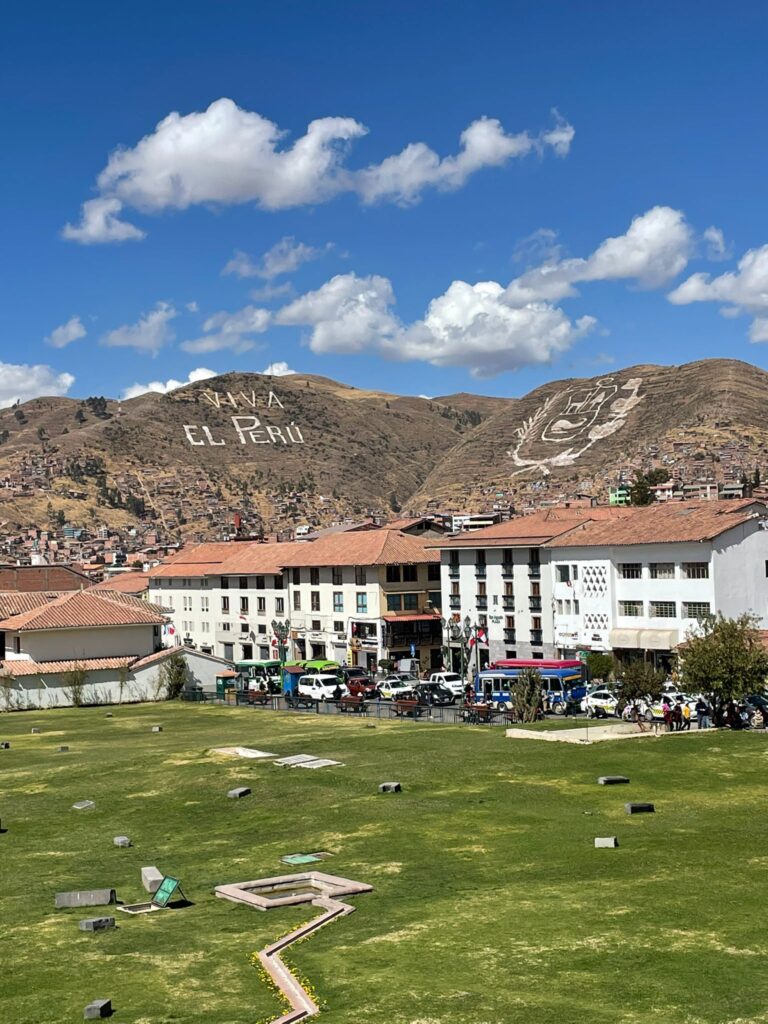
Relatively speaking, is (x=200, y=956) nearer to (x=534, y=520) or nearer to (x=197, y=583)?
(x=534, y=520)

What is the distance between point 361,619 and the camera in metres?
96.6

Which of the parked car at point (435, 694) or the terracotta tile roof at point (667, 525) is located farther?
the terracotta tile roof at point (667, 525)

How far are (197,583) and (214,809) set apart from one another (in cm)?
8523

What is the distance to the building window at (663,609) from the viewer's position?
74.7 metres

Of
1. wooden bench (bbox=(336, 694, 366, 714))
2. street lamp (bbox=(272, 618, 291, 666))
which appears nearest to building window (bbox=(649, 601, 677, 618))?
wooden bench (bbox=(336, 694, 366, 714))

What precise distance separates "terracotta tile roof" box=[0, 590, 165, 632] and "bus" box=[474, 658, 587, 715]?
2248 cm

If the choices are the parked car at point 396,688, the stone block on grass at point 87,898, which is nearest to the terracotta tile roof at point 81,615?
the parked car at point 396,688

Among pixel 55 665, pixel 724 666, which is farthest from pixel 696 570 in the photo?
pixel 55 665

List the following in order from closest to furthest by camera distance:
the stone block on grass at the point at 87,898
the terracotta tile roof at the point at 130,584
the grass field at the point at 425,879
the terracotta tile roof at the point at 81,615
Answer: the grass field at the point at 425,879, the stone block on grass at the point at 87,898, the terracotta tile roof at the point at 81,615, the terracotta tile roof at the point at 130,584

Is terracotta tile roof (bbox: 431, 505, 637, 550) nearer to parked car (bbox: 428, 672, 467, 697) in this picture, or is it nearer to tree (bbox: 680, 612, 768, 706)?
parked car (bbox: 428, 672, 467, 697)

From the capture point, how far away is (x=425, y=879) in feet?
76.7

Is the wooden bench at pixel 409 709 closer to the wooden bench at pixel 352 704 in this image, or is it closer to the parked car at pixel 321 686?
the wooden bench at pixel 352 704

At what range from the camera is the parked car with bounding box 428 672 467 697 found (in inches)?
2792

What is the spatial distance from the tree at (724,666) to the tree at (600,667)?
2904 centimetres
